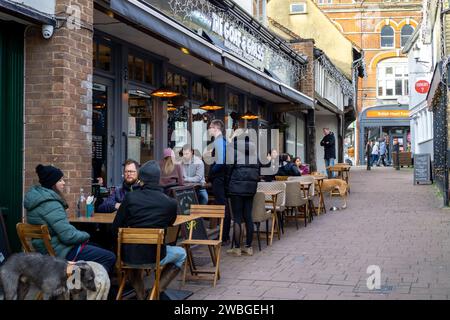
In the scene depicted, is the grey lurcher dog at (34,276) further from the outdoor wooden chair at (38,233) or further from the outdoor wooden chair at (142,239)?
the outdoor wooden chair at (142,239)

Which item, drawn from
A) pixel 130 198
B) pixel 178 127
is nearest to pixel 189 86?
pixel 178 127

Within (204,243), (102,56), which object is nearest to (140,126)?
(102,56)

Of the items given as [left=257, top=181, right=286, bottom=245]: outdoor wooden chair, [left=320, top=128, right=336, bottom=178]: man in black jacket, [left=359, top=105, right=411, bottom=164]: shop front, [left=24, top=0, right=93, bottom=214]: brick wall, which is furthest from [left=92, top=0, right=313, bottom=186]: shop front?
[left=359, top=105, right=411, bottom=164]: shop front

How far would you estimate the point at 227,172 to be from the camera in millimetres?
8234

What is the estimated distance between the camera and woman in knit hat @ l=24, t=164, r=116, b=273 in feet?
15.3

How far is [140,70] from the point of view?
9703 mm

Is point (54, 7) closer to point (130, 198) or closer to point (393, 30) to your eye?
point (130, 198)

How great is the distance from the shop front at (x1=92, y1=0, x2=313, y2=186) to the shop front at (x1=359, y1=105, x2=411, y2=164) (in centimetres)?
2615

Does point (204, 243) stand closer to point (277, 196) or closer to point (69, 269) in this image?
point (69, 269)

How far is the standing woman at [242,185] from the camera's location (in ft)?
25.3

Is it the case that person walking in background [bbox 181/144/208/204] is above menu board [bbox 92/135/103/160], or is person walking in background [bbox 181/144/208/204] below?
below

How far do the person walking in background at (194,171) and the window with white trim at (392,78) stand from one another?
3285 cm

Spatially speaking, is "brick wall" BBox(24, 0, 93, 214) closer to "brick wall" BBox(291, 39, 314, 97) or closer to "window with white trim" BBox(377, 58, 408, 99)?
"brick wall" BBox(291, 39, 314, 97)

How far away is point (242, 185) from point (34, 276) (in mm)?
4053
